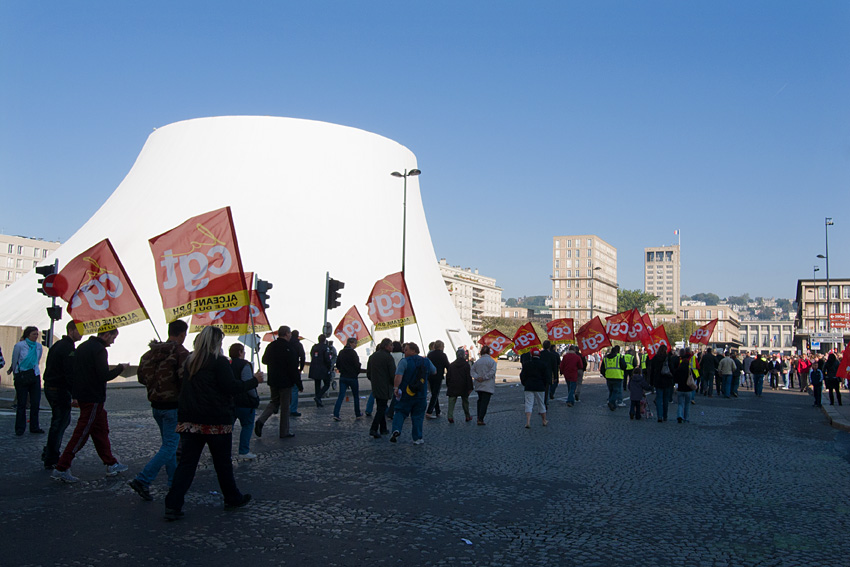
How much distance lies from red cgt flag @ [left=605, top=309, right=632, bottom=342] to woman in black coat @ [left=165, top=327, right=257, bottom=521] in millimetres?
20942

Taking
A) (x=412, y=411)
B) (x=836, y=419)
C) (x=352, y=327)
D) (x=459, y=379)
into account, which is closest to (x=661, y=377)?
(x=459, y=379)

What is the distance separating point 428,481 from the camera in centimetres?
725

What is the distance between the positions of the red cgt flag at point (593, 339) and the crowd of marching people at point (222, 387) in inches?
183

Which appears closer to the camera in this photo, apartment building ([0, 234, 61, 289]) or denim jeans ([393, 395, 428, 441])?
denim jeans ([393, 395, 428, 441])

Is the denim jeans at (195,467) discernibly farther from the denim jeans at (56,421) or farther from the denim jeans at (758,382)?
the denim jeans at (758,382)

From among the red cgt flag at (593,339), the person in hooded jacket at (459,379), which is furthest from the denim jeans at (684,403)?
the red cgt flag at (593,339)

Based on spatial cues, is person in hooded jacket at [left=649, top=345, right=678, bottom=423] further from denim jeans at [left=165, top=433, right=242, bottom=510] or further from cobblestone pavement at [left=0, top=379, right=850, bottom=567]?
denim jeans at [left=165, top=433, right=242, bottom=510]

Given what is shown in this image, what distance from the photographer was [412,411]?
400 inches

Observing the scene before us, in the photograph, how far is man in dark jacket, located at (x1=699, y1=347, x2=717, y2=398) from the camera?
78.3 feet

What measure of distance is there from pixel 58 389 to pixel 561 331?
19274mm

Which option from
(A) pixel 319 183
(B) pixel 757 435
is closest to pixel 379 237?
(A) pixel 319 183

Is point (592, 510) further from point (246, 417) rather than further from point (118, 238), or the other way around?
point (118, 238)

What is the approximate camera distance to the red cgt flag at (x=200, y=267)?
934 centimetres

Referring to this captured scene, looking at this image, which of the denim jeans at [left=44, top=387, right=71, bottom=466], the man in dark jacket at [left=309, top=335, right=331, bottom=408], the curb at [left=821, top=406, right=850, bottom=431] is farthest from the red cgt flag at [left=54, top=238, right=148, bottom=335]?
the curb at [left=821, top=406, right=850, bottom=431]
